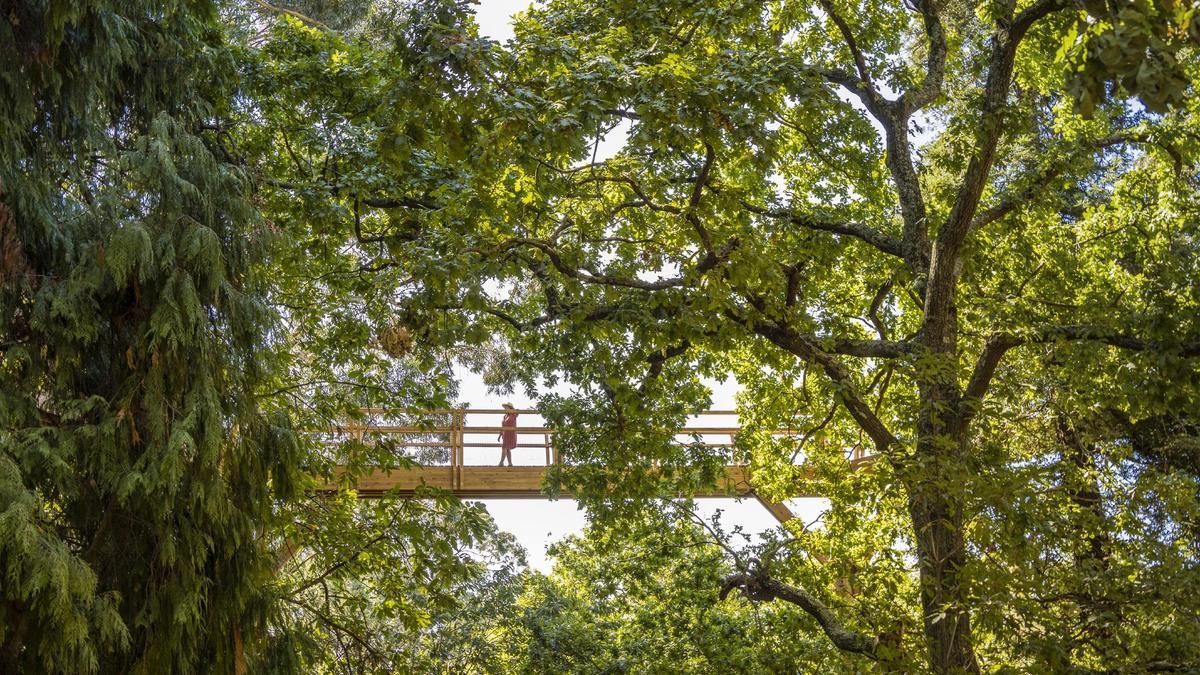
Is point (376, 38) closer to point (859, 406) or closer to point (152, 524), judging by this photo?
point (859, 406)

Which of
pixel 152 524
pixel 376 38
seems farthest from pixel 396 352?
pixel 376 38

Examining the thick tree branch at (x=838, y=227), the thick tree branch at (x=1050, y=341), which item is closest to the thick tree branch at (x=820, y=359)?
the thick tree branch at (x=1050, y=341)

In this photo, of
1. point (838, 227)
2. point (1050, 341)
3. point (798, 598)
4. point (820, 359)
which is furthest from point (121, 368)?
point (1050, 341)

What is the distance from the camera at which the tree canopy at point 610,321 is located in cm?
519

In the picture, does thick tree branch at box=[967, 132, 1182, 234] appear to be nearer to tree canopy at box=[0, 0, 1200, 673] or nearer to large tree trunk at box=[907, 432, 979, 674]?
tree canopy at box=[0, 0, 1200, 673]

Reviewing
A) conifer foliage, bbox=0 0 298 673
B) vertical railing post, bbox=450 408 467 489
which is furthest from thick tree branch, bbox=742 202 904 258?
vertical railing post, bbox=450 408 467 489

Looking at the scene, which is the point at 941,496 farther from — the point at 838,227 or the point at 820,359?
the point at 838,227

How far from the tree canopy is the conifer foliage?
0.06 ft

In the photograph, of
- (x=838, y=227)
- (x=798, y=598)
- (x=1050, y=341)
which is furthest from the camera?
(x=838, y=227)

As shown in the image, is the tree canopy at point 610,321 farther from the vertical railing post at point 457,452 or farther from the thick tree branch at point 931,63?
the vertical railing post at point 457,452

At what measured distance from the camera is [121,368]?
5344mm

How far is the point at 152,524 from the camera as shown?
520 cm

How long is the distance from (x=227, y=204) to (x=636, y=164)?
9.03 ft

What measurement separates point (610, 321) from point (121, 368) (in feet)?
11.4
